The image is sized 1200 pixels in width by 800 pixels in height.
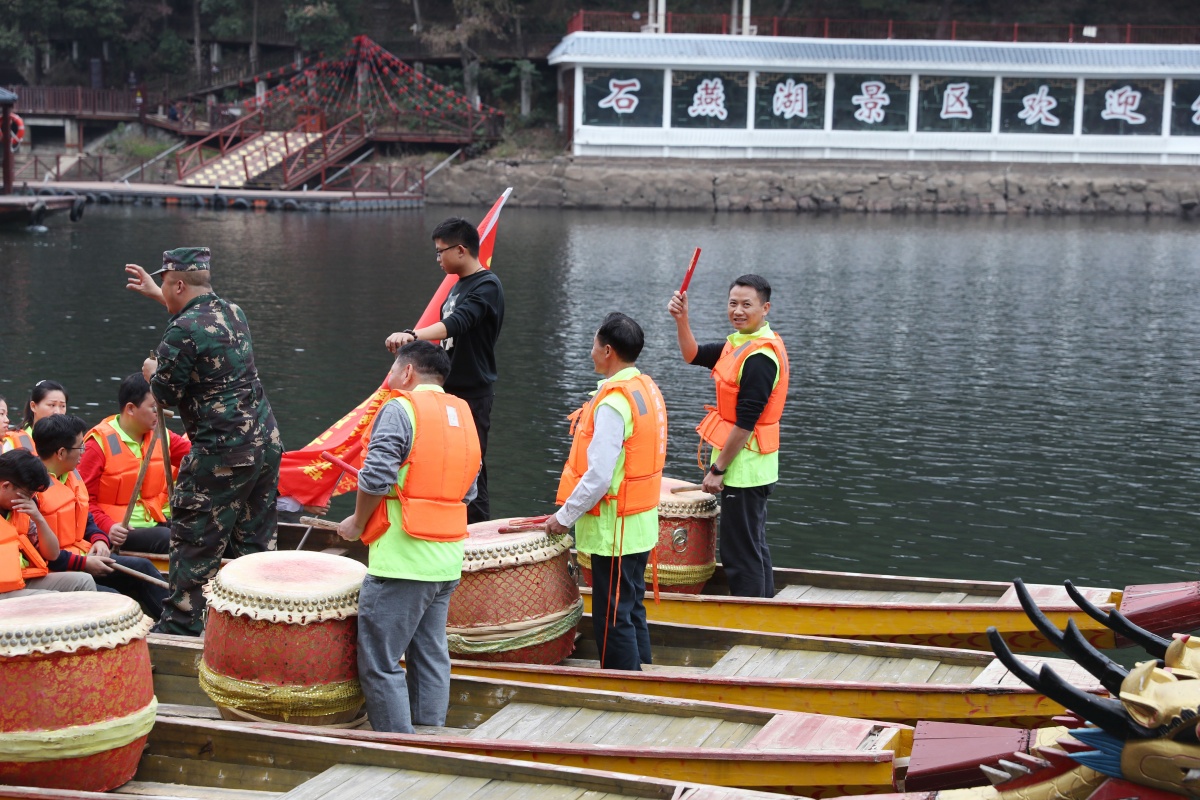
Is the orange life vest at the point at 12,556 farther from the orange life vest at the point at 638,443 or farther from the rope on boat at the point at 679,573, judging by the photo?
the rope on boat at the point at 679,573

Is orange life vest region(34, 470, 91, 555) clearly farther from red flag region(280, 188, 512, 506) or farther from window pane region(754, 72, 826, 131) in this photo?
window pane region(754, 72, 826, 131)

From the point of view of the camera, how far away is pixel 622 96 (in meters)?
46.4

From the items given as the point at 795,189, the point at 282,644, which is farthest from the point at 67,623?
the point at 795,189

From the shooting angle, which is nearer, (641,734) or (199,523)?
(641,734)

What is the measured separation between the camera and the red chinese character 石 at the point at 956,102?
155 ft

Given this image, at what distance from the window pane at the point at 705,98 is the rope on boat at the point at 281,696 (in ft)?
140

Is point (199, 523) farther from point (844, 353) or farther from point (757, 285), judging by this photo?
point (844, 353)

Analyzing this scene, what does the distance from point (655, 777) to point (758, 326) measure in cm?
311

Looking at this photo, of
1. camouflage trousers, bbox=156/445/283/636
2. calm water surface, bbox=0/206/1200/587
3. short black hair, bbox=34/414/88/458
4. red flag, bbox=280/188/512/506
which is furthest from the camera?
calm water surface, bbox=0/206/1200/587

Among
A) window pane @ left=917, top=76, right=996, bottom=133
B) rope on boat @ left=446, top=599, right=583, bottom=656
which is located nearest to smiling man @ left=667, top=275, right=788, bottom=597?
rope on boat @ left=446, top=599, right=583, bottom=656

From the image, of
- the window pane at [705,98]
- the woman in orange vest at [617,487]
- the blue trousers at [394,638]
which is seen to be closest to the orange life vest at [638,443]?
the woman in orange vest at [617,487]

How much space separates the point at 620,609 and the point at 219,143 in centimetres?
4465

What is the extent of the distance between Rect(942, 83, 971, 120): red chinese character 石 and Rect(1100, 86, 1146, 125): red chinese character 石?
4.97 meters

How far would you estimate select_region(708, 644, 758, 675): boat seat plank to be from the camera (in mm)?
6817
